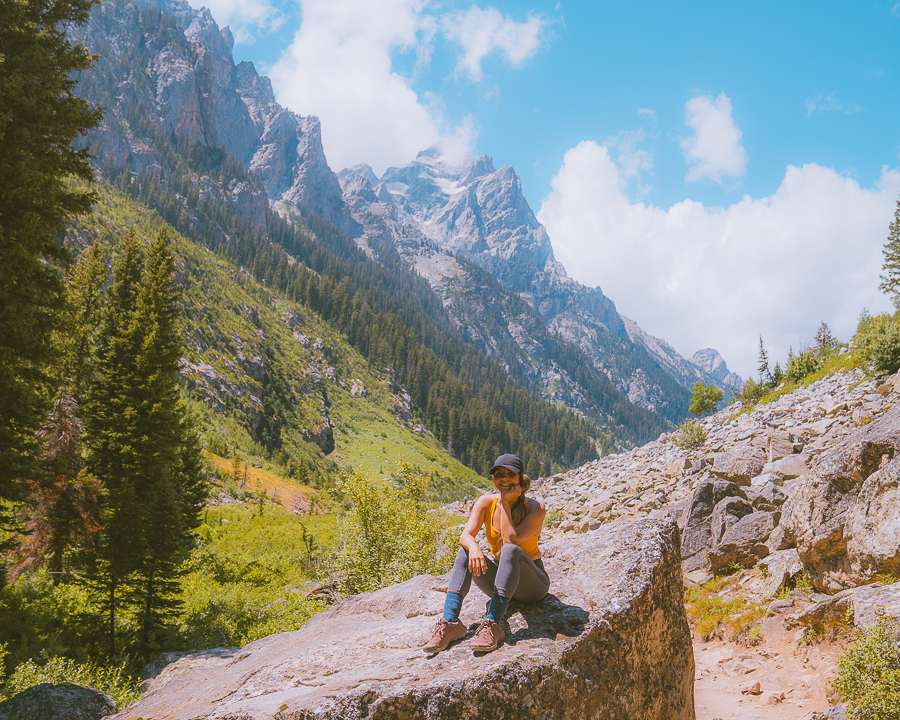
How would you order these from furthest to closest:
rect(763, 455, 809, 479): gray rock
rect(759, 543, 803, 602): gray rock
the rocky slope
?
rect(763, 455, 809, 479): gray rock < rect(759, 543, 803, 602): gray rock < the rocky slope

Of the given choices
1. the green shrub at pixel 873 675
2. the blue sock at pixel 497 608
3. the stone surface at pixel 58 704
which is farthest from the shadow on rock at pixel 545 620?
the stone surface at pixel 58 704

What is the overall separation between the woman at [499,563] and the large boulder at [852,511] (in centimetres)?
637

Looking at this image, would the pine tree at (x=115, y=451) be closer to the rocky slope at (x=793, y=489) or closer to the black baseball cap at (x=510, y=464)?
the black baseball cap at (x=510, y=464)

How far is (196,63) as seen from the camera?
619 feet

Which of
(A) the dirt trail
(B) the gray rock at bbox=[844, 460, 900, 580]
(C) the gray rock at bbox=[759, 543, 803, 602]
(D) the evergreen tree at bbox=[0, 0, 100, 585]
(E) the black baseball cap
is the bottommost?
(A) the dirt trail

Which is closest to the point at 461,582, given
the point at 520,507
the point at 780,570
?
the point at 520,507

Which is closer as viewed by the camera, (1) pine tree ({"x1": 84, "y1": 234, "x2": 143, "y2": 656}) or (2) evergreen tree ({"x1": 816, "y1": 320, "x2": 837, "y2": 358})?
(1) pine tree ({"x1": 84, "y1": 234, "x2": 143, "y2": 656})

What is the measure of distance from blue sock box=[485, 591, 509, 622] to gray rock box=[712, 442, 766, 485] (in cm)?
1263

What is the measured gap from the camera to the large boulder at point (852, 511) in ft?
24.0

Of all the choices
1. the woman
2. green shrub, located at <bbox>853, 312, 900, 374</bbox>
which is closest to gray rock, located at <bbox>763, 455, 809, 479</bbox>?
green shrub, located at <bbox>853, 312, 900, 374</bbox>

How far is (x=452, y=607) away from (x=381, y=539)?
11.9 meters

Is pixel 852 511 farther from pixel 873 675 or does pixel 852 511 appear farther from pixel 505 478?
pixel 505 478

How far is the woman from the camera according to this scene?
4.39 m

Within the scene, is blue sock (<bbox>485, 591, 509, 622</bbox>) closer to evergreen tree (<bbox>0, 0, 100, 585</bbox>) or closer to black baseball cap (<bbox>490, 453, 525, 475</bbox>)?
black baseball cap (<bbox>490, 453, 525, 475</bbox>)
